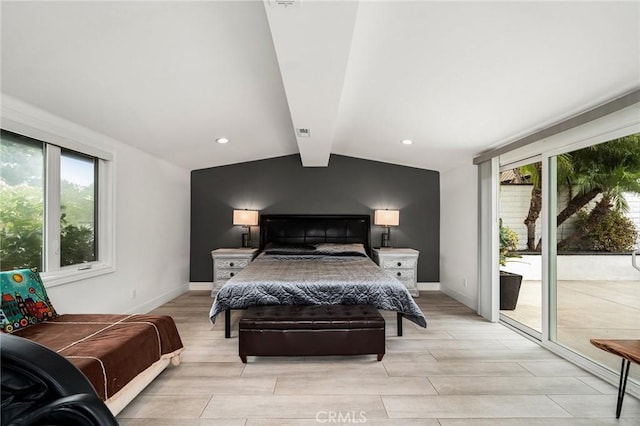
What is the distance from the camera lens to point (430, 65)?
2428mm

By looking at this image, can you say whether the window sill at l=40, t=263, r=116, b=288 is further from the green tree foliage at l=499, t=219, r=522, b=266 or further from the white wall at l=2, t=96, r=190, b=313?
the green tree foliage at l=499, t=219, r=522, b=266

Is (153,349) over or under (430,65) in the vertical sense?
under

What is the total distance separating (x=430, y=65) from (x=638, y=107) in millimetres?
1373

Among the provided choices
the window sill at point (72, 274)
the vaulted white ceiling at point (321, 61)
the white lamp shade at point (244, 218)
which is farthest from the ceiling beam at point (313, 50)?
the white lamp shade at point (244, 218)

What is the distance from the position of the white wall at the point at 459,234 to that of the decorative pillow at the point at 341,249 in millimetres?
1366

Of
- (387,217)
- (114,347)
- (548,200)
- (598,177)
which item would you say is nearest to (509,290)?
(548,200)

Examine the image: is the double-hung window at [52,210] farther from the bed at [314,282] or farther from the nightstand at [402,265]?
the nightstand at [402,265]

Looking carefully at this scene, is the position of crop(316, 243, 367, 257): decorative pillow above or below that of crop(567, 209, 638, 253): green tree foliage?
below

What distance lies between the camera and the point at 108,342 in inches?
81.9

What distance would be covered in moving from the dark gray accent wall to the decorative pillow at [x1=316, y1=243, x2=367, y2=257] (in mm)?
707

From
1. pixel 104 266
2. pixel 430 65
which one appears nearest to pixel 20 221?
pixel 104 266

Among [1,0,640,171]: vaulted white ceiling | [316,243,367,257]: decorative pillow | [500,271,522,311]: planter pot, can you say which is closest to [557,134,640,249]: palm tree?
[1,0,640,171]: vaulted white ceiling

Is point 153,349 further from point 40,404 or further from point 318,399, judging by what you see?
point 40,404

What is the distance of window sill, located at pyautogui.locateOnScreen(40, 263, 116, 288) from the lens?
2.83 m
